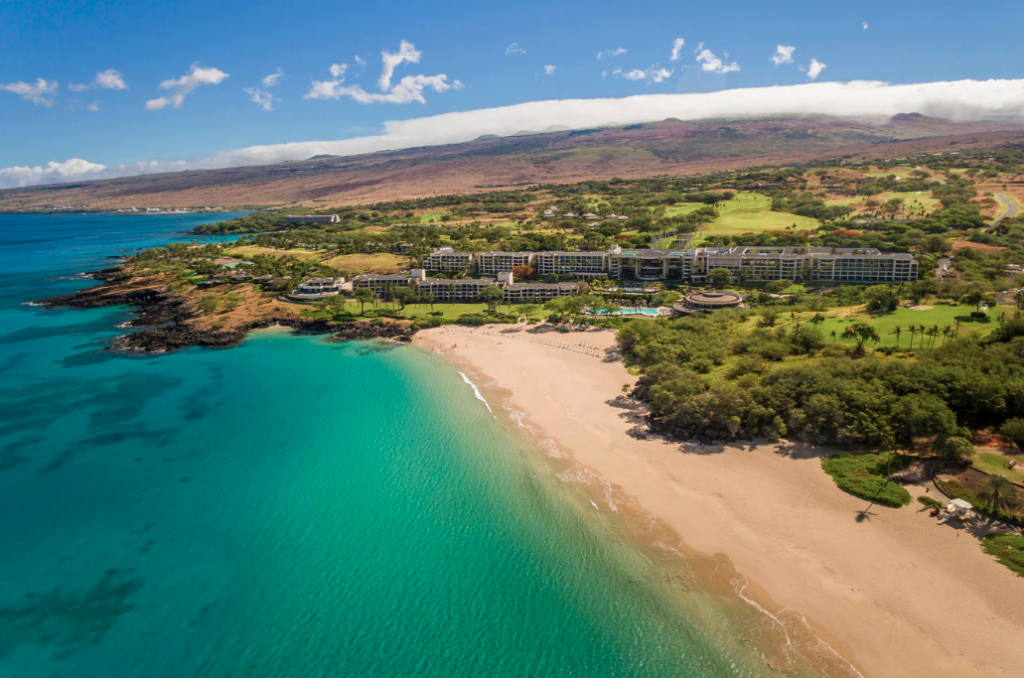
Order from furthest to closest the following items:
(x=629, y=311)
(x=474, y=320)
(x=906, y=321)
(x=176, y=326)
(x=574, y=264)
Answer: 1. (x=574, y=264)
2. (x=176, y=326)
3. (x=629, y=311)
4. (x=474, y=320)
5. (x=906, y=321)

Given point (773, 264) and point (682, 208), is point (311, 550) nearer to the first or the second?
point (773, 264)

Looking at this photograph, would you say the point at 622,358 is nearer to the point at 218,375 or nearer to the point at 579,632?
the point at 579,632

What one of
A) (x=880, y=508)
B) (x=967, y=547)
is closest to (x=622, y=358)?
(x=880, y=508)

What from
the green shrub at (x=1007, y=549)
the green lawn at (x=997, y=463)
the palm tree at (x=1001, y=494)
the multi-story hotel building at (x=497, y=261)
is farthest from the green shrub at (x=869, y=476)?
the multi-story hotel building at (x=497, y=261)

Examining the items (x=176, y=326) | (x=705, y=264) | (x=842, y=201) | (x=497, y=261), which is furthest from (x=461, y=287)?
(x=842, y=201)

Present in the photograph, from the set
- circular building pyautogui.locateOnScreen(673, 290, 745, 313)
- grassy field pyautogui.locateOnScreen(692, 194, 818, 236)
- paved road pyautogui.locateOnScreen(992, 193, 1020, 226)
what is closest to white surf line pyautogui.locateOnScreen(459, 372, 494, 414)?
circular building pyautogui.locateOnScreen(673, 290, 745, 313)

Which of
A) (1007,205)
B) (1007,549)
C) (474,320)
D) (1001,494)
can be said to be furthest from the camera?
(1007,205)
